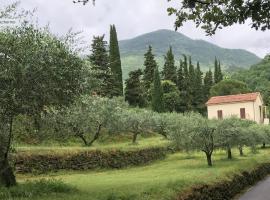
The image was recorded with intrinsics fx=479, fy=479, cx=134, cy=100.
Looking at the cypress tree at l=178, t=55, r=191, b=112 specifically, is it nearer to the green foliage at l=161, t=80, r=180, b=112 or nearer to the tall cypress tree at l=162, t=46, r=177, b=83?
the green foliage at l=161, t=80, r=180, b=112

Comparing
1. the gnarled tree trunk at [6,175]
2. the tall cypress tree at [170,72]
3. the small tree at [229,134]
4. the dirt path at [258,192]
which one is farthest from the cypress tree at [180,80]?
the gnarled tree trunk at [6,175]

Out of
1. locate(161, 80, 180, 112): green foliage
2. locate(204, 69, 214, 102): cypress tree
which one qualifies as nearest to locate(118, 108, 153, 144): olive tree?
locate(161, 80, 180, 112): green foliage

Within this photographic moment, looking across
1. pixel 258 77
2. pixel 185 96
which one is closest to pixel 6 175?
pixel 185 96

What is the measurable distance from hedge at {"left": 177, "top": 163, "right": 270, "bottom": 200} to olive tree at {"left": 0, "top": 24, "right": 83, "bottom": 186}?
291 inches

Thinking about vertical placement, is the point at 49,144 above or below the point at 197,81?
below

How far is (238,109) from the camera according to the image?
289 feet

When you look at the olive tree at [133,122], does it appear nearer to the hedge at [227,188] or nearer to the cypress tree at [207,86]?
the hedge at [227,188]

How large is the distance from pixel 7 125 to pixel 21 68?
287 cm

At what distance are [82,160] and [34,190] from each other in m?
19.8

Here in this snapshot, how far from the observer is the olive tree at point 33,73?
1756 centimetres

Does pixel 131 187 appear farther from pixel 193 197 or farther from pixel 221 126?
pixel 221 126

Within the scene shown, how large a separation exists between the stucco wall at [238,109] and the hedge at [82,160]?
1629 inches

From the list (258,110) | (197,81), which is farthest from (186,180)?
(197,81)

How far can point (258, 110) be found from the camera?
88.9 meters
